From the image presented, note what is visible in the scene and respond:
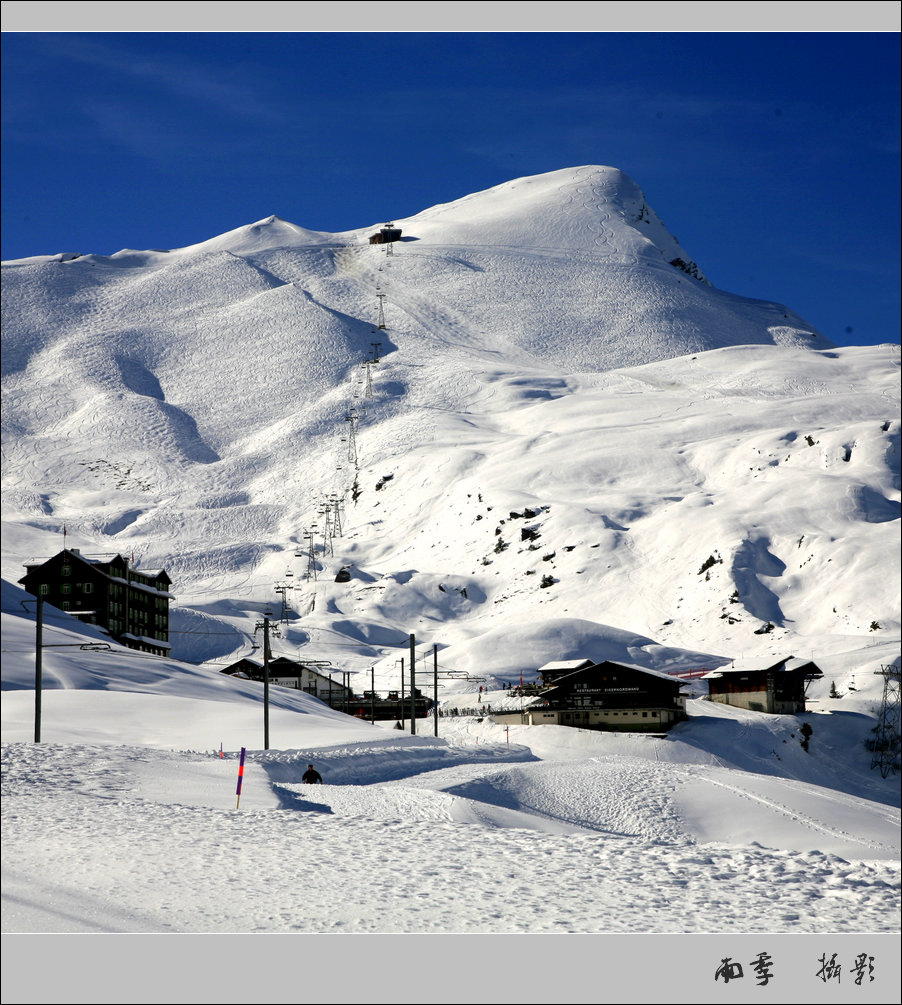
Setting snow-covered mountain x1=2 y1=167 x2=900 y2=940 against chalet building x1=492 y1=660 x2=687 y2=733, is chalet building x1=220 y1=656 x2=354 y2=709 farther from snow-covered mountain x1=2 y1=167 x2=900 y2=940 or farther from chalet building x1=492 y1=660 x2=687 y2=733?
chalet building x1=492 y1=660 x2=687 y2=733

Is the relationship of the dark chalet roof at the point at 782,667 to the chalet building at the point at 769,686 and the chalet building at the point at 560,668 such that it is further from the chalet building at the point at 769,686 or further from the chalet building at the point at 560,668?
the chalet building at the point at 560,668

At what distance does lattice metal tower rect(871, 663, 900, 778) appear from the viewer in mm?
60781

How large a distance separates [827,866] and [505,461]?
130932mm

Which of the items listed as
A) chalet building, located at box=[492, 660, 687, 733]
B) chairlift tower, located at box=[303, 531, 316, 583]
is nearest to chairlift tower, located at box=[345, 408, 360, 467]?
chairlift tower, located at box=[303, 531, 316, 583]

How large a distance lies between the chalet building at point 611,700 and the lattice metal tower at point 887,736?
9838 millimetres

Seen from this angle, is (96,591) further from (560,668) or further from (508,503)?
(508,503)

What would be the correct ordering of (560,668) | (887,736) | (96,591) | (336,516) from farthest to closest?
1. (336,516)
2. (96,591)
3. (560,668)
4. (887,736)

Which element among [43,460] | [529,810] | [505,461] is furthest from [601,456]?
[529,810]

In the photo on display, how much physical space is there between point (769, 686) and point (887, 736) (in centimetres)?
781

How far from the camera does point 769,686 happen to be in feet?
227

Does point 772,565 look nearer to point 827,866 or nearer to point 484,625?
point 484,625

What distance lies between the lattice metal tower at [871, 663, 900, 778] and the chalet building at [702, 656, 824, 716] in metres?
4.55

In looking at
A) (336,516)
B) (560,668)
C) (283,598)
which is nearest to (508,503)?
(336,516)

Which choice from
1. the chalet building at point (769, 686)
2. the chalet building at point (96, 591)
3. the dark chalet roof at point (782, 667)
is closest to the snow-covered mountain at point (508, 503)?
the chalet building at point (96, 591)
